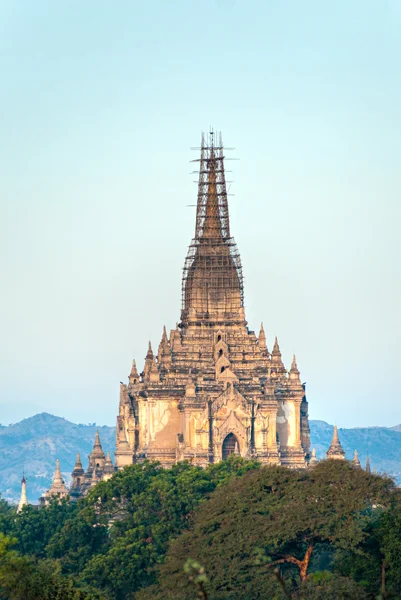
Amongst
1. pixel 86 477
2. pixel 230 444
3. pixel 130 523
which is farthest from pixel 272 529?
pixel 86 477

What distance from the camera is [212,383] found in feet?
303

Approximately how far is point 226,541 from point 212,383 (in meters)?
29.2

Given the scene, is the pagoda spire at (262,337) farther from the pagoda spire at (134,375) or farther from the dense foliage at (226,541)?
the dense foliage at (226,541)

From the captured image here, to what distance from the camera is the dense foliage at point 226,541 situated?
2338 inches

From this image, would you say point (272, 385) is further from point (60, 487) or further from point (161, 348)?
point (60, 487)

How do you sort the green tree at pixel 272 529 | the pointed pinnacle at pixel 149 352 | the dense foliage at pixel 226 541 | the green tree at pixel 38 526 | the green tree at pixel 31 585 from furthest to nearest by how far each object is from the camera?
1. the pointed pinnacle at pixel 149 352
2. the green tree at pixel 38 526
3. the green tree at pixel 272 529
4. the dense foliage at pixel 226 541
5. the green tree at pixel 31 585

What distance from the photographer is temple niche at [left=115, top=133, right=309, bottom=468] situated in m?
91.4

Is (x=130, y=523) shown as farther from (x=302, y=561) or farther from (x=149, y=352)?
(x=149, y=352)

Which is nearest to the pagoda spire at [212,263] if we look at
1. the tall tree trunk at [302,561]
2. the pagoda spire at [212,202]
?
the pagoda spire at [212,202]

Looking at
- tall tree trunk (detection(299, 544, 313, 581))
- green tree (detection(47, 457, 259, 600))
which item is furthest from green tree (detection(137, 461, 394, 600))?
green tree (detection(47, 457, 259, 600))

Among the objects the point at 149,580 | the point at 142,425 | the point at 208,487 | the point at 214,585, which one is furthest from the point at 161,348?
the point at 214,585

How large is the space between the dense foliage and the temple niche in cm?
1568

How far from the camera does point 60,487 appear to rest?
9825 cm

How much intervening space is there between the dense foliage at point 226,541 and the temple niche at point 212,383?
51.4 feet
